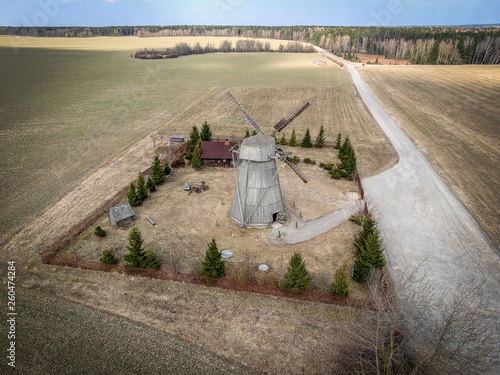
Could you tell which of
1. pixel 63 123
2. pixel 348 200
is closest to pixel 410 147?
pixel 348 200

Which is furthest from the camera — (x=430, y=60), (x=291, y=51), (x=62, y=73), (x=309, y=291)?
(x=291, y=51)

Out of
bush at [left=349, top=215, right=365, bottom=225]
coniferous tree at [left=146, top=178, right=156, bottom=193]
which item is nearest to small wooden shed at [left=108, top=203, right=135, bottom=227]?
coniferous tree at [left=146, top=178, right=156, bottom=193]

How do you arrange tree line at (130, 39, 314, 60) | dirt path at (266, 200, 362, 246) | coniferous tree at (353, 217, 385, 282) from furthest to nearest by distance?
tree line at (130, 39, 314, 60), dirt path at (266, 200, 362, 246), coniferous tree at (353, 217, 385, 282)

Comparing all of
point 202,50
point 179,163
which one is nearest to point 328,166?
point 179,163

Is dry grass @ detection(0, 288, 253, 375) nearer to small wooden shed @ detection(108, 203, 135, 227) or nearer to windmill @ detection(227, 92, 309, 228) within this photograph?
small wooden shed @ detection(108, 203, 135, 227)

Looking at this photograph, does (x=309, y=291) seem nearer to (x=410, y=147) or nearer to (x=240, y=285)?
(x=240, y=285)

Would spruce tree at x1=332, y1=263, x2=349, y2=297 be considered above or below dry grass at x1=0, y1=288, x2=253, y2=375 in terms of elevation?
above
